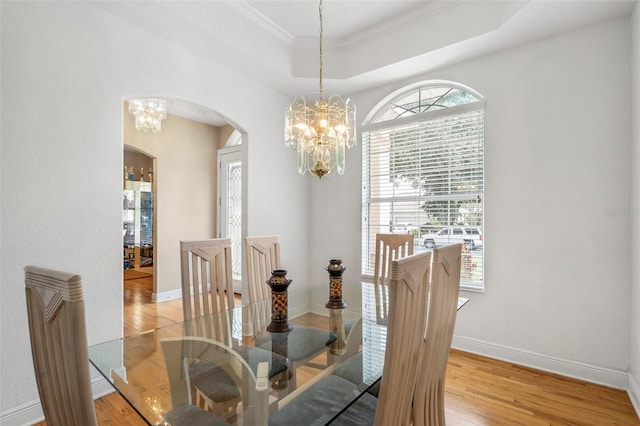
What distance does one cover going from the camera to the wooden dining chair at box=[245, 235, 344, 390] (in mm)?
1446

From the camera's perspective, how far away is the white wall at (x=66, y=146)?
1.91 meters

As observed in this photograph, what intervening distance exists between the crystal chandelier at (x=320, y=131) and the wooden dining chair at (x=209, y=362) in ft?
4.25

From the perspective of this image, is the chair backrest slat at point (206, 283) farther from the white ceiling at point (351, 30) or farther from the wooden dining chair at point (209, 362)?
the white ceiling at point (351, 30)

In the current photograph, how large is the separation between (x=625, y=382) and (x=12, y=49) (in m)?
4.69

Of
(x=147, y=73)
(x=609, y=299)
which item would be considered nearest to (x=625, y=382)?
(x=609, y=299)

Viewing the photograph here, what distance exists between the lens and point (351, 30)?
3186 mm

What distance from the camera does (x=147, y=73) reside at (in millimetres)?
2547

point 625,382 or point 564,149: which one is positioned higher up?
point 564,149

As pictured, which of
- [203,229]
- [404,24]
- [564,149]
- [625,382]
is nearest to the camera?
[625,382]

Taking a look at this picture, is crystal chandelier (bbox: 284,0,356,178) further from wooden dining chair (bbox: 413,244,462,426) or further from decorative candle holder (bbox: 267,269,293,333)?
wooden dining chair (bbox: 413,244,462,426)

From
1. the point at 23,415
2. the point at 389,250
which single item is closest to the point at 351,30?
the point at 389,250

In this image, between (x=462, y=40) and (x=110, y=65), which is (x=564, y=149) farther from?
(x=110, y=65)

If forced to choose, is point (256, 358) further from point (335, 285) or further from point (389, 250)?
point (389, 250)

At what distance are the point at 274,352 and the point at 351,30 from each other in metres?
3.09
